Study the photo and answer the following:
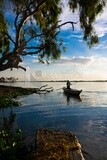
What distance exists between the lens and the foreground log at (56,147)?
11180 millimetres

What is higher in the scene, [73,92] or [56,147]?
[73,92]

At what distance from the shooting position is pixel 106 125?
2306cm

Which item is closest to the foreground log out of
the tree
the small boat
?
the tree

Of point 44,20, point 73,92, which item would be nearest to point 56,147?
point 44,20

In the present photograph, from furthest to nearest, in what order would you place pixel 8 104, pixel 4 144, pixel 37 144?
pixel 8 104 → pixel 4 144 → pixel 37 144

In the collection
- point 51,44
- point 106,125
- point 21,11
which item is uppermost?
point 21,11

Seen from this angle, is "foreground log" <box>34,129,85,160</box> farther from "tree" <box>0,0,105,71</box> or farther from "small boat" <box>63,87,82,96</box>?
"small boat" <box>63,87,82,96</box>

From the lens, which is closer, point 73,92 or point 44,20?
point 44,20

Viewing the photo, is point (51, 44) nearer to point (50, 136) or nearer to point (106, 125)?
point (106, 125)

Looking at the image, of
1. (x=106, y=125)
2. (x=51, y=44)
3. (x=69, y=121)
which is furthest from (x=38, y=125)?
(x=51, y=44)

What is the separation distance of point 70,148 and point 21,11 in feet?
40.4

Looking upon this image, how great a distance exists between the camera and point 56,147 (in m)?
12.2

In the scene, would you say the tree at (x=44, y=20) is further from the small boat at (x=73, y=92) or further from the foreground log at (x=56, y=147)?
the small boat at (x=73, y=92)

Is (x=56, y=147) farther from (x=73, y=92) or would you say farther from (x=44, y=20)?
(x=73, y=92)
